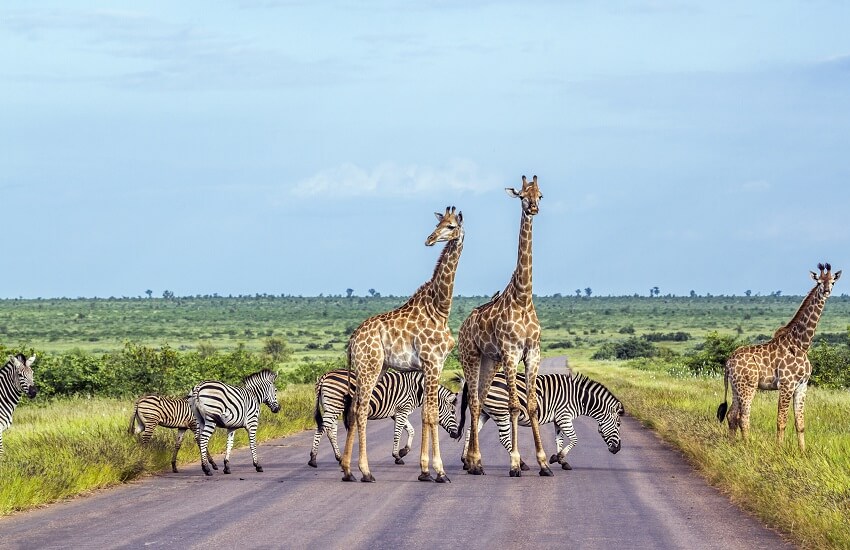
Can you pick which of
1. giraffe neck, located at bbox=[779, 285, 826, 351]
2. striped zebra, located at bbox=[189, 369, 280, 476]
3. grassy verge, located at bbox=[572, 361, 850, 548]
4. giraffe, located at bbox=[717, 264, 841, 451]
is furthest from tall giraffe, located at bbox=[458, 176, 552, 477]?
giraffe neck, located at bbox=[779, 285, 826, 351]

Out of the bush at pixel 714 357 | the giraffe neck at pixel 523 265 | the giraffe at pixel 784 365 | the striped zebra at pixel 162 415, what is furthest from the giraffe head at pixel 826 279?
the bush at pixel 714 357

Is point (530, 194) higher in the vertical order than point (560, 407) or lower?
higher

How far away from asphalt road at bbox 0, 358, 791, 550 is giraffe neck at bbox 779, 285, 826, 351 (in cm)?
305

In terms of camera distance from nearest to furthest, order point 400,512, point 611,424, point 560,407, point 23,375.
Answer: point 400,512 < point 560,407 < point 611,424 < point 23,375

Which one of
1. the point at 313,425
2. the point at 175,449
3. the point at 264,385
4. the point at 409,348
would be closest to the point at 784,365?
the point at 409,348

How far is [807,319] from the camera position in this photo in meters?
20.0

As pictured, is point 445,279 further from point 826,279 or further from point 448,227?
point 826,279

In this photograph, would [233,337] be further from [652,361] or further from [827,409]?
[827,409]

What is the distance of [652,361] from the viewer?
229 feet

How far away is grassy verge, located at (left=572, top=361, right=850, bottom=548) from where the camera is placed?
11750 mm

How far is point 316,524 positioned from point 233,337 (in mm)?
90909

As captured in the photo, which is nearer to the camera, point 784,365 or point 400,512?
point 400,512

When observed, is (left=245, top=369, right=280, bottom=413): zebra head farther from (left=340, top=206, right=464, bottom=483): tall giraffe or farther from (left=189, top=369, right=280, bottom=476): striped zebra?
(left=340, top=206, right=464, bottom=483): tall giraffe

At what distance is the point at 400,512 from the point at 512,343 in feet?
14.7
